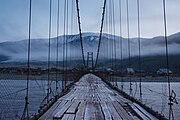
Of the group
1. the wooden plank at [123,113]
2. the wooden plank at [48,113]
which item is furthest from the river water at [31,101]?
the wooden plank at [123,113]

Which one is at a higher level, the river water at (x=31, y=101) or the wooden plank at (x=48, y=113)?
the wooden plank at (x=48, y=113)

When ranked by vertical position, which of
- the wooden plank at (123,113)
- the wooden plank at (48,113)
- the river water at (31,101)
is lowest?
the river water at (31,101)

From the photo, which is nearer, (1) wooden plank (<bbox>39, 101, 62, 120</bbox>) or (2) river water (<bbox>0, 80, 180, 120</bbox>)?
(1) wooden plank (<bbox>39, 101, 62, 120</bbox>)

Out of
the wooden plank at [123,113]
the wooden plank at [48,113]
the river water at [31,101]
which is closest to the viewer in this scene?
the wooden plank at [48,113]

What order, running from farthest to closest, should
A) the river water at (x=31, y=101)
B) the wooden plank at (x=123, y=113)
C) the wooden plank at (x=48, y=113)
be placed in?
the river water at (x=31, y=101)
the wooden plank at (x=123, y=113)
the wooden plank at (x=48, y=113)

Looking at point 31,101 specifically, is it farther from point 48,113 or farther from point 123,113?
point 123,113

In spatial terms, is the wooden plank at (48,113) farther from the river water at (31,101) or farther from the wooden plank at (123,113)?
the wooden plank at (123,113)

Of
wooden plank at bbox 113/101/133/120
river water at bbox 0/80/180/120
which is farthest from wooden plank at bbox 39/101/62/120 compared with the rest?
wooden plank at bbox 113/101/133/120

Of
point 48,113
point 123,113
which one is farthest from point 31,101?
point 123,113

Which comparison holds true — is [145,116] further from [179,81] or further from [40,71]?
[179,81]

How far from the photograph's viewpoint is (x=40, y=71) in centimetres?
1388

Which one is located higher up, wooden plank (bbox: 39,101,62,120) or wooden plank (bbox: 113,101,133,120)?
wooden plank (bbox: 39,101,62,120)

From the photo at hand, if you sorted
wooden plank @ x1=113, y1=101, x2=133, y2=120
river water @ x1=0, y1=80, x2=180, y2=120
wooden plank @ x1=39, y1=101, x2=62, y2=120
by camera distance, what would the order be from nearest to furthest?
wooden plank @ x1=39, y1=101, x2=62, y2=120 → wooden plank @ x1=113, y1=101, x2=133, y2=120 → river water @ x1=0, y1=80, x2=180, y2=120

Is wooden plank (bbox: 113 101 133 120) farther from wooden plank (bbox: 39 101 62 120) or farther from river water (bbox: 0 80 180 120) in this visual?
river water (bbox: 0 80 180 120)
